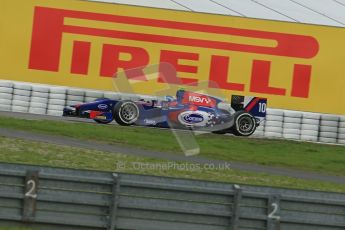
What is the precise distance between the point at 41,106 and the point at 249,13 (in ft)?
28.3

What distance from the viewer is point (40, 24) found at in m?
25.6

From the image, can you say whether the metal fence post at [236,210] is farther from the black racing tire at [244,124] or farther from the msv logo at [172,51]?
the msv logo at [172,51]

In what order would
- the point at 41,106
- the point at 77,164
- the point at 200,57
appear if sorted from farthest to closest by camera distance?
the point at 200,57 < the point at 41,106 < the point at 77,164

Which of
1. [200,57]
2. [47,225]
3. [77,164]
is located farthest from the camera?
[200,57]

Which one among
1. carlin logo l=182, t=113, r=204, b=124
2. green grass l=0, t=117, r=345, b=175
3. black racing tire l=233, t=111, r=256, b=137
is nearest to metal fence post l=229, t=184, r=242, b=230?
green grass l=0, t=117, r=345, b=175

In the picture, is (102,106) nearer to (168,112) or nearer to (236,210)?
(168,112)

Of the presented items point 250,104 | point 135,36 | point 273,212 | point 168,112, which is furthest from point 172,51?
point 273,212

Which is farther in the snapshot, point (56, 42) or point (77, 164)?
point (56, 42)

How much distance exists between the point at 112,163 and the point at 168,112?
6.58m

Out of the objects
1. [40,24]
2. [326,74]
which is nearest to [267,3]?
[326,74]

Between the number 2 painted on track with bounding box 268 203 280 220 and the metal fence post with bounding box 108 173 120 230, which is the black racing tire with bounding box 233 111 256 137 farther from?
the metal fence post with bounding box 108 173 120 230

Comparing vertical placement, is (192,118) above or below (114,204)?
above

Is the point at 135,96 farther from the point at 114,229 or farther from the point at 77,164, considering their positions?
the point at 114,229

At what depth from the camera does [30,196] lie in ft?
30.1
